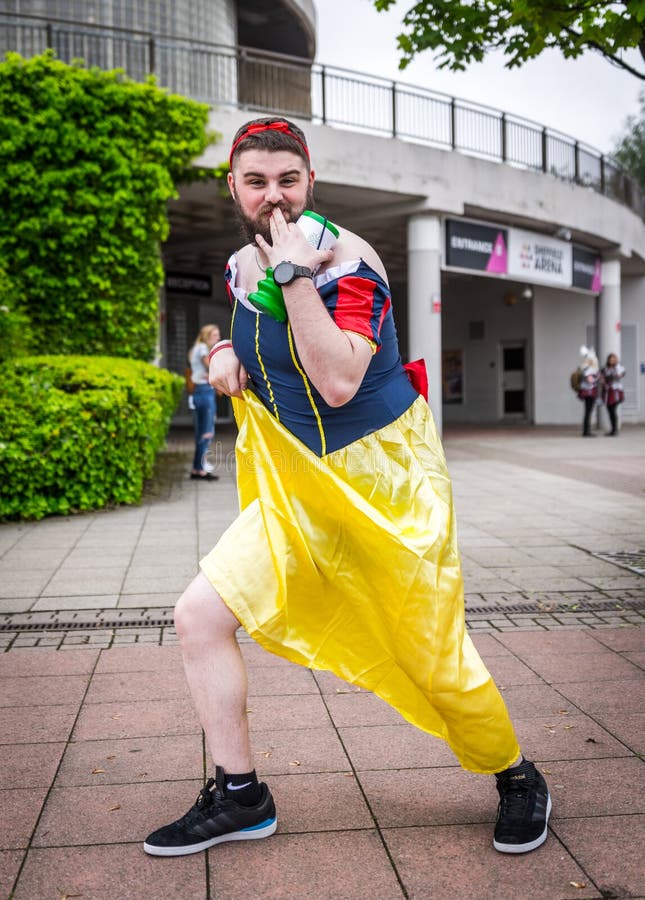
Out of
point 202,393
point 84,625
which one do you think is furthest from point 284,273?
point 202,393

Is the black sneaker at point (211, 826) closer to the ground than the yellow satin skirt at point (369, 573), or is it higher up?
closer to the ground

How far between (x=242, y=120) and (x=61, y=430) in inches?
327

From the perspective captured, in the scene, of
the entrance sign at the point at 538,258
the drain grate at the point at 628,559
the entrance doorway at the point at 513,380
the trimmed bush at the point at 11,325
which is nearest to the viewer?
the drain grate at the point at 628,559

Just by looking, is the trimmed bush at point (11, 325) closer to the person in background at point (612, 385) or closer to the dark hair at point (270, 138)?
the dark hair at point (270, 138)

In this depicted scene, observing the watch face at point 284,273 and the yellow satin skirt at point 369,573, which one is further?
the yellow satin skirt at point 369,573

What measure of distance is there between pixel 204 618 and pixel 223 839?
66 cm

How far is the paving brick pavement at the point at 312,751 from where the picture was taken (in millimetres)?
2551

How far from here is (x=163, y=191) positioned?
14.4 meters

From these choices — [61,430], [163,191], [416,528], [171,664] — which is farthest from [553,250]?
[416,528]

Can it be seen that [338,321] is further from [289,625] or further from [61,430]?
[61,430]

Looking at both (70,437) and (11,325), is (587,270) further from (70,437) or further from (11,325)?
(70,437)

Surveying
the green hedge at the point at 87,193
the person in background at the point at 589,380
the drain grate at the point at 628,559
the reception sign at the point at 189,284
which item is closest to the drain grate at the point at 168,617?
the drain grate at the point at 628,559

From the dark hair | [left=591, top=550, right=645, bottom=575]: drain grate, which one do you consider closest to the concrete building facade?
[left=591, top=550, right=645, bottom=575]: drain grate

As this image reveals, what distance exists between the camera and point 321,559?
266cm
